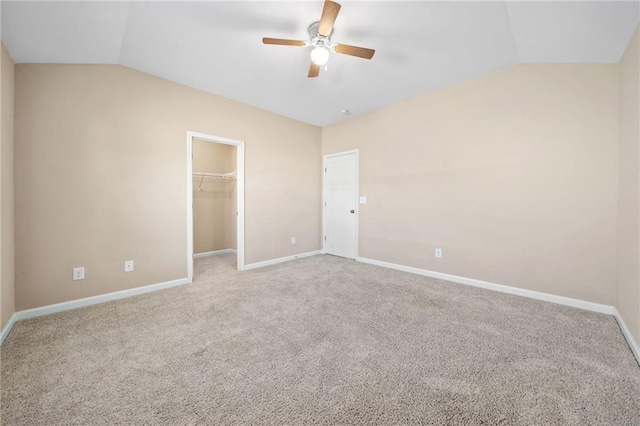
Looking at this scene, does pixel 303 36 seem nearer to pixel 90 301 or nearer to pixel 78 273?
pixel 78 273

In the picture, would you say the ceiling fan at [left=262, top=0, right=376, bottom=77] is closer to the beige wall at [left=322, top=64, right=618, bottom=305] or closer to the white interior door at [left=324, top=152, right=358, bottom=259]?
the beige wall at [left=322, top=64, right=618, bottom=305]

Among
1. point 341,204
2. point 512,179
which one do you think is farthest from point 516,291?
point 341,204

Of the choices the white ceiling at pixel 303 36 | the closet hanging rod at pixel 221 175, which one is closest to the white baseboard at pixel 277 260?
the closet hanging rod at pixel 221 175

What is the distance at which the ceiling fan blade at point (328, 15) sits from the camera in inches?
66.2

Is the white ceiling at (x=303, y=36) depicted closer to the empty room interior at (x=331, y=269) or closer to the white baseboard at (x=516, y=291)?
the empty room interior at (x=331, y=269)

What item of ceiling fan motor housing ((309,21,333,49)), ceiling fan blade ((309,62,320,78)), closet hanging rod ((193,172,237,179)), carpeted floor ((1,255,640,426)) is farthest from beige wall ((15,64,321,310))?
ceiling fan motor housing ((309,21,333,49))

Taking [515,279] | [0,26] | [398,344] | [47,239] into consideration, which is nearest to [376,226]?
[515,279]

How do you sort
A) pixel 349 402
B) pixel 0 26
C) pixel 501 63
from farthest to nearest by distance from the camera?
1. pixel 501 63
2. pixel 0 26
3. pixel 349 402

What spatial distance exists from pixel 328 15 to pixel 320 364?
2510 mm

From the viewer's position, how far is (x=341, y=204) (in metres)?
4.82

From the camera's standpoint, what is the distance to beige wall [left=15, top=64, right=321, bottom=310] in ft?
7.61

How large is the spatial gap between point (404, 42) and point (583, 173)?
2.29 metres

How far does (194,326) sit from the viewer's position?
2164 millimetres

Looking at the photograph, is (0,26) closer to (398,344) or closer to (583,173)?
(398,344)
